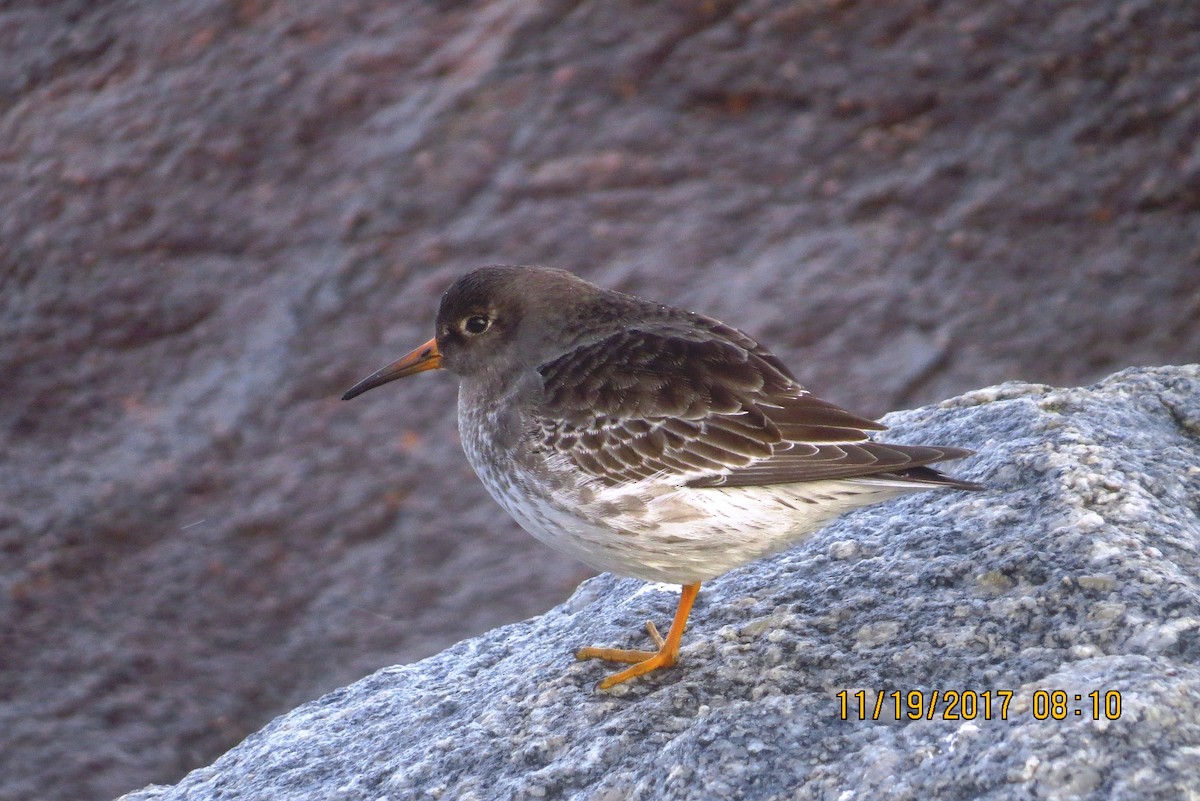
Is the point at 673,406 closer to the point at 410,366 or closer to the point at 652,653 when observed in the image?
the point at 652,653

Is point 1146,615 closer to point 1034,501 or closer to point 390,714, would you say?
point 1034,501

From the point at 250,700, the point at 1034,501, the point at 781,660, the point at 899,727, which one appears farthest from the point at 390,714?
the point at 250,700

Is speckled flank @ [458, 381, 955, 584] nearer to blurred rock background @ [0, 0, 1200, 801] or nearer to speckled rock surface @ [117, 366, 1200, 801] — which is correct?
speckled rock surface @ [117, 366, 1200, 801]

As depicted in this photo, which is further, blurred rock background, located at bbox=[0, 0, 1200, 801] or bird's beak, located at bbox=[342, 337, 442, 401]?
blurred rock background, located at bbox=[0, 0, 1200, 801]
